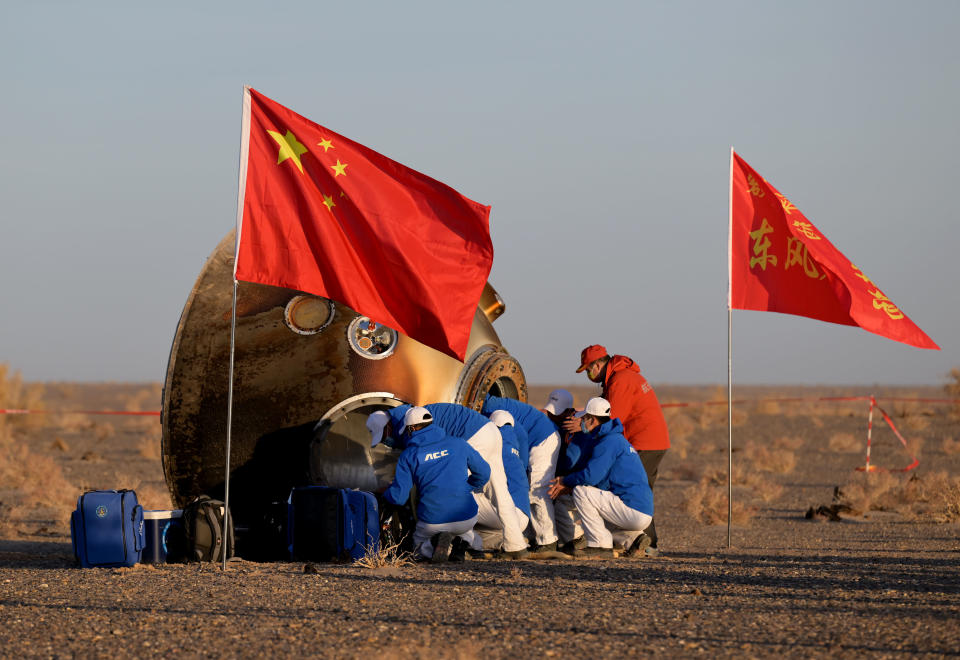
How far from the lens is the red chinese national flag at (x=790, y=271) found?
37.8ft

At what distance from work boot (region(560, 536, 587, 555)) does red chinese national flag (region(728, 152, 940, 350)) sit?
125 inches

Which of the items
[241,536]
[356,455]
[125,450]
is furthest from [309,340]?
[125,450]

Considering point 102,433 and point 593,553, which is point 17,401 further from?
point 593,553

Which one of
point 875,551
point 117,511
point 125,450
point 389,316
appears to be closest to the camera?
point 117,511

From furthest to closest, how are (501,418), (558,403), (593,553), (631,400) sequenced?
(558,403) → (631,400) → (501,418) → (593,553)

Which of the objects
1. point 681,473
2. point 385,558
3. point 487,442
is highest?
point 487,442

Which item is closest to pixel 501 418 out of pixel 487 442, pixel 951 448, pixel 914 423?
pixel 487 442

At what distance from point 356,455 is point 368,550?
4.39ft

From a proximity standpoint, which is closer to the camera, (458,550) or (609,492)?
(458,550)

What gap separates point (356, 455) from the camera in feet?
34.2

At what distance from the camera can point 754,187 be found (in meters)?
12.3

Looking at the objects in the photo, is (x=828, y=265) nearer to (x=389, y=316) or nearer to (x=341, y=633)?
(x=389, y=316)

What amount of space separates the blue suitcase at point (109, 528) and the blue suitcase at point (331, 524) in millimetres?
1204

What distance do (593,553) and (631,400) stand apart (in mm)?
1599
